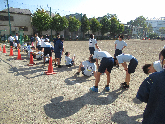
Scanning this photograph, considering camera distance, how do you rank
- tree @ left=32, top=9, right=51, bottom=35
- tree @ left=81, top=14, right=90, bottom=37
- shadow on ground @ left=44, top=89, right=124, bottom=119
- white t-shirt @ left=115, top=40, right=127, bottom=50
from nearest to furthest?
1. shadow on ground @ left=44, top=89, right=124, bottom=119
2. white t-shirt @ left=115, top=40, right=127, bottom=50
3. tree @ left=32, top=9, right=51, bottom=35
4. tree @ left=81, top=14, right=90, bottom=37

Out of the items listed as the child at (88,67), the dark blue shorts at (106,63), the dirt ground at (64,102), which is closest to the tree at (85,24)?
the child at (88,67)

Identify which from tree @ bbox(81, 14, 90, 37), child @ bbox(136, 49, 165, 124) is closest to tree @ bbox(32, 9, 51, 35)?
tree @ bbox(81, 14, 90, 37)

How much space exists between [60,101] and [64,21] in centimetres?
3615

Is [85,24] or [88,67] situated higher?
[85,24]

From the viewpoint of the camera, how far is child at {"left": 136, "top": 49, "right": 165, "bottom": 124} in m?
1.36

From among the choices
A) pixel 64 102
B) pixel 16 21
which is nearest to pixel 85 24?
pixel 16 21

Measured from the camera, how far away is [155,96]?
141 centimetres

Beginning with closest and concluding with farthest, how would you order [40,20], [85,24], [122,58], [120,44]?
[122,58] < [120,44] < [40,20] < [85,24]

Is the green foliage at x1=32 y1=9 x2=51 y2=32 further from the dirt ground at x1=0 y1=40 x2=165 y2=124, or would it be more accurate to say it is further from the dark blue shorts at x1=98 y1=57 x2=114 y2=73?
the dark blue shorts at x1=98 y1=57 x2=114 y2=73

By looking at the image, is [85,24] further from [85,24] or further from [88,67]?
[88,67]

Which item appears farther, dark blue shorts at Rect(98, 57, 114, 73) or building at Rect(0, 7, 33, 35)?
building at Rect(0, 7, 33, 35)

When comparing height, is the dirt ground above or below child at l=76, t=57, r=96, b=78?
below

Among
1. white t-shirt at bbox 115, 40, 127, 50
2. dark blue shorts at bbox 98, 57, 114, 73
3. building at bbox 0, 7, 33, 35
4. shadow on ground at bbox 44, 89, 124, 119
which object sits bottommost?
shadow on ground at bbox 44, 89, 124, 119

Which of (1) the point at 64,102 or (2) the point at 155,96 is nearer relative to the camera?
Result: (2) the point at 155,96
